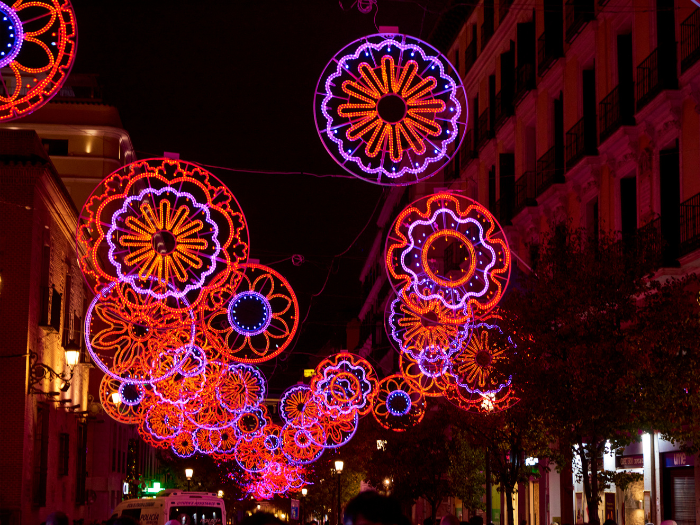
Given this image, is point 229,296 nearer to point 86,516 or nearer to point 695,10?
point 695,10

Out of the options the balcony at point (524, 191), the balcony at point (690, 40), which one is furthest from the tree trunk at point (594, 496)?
the balcony at point (524, 191)

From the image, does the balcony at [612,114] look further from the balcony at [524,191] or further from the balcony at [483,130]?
the balcony at [483,130]

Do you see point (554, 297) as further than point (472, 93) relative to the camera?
No

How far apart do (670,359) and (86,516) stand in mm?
30673

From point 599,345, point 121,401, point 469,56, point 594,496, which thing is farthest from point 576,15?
point 121,401

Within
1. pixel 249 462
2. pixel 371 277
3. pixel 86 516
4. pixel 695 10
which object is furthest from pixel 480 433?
pixel 371 277

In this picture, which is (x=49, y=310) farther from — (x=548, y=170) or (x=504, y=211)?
(x=504, y=211)

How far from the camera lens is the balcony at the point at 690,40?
910 inches

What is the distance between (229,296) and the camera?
2223 centimetres

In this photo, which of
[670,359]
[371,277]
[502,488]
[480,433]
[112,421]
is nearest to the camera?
[670,359]

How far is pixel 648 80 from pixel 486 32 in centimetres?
1855

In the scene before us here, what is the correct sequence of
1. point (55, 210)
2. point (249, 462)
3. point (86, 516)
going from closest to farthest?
point (55, 210) → point (86, 516) → point (249, 462)

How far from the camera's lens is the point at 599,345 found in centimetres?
1962

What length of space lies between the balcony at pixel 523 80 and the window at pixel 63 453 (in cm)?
1982
